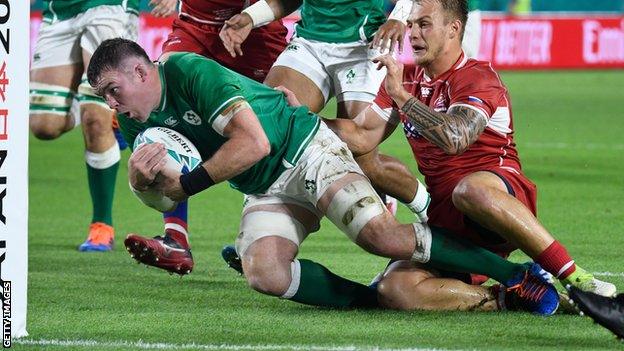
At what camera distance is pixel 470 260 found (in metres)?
6.09

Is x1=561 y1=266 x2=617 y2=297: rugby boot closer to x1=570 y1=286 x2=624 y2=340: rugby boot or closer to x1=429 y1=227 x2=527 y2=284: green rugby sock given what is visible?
x1=429 y1=227 x2=527 y2=284: green rugby sock

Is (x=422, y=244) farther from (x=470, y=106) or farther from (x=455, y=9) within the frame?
(x=455, y=9)

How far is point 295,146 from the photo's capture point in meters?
6.26

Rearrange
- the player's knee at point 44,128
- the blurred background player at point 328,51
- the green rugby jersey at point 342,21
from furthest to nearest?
the player's knee at point 44,128 < the green rugby jersey at point 342,21 < the blurred background player at point 328,51

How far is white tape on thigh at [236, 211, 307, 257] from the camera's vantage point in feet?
20.5

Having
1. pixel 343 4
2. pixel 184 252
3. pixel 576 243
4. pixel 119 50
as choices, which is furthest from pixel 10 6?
pixel 576 243

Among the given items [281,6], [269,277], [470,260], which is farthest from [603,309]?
[281,6]

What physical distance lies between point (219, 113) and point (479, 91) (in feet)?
3.86

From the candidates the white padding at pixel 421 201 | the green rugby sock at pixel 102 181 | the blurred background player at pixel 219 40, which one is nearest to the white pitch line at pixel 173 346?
the white padding at pixel 421 201

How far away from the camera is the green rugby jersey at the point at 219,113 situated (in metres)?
5.89

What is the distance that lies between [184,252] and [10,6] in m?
2.18

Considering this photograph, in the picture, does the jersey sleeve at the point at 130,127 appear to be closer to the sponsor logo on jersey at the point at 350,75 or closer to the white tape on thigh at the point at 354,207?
the white tape on thigh at the point at 354,207

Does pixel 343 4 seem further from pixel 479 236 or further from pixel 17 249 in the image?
pixel 17 249

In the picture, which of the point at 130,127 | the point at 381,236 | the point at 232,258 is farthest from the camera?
the point at 232,258
